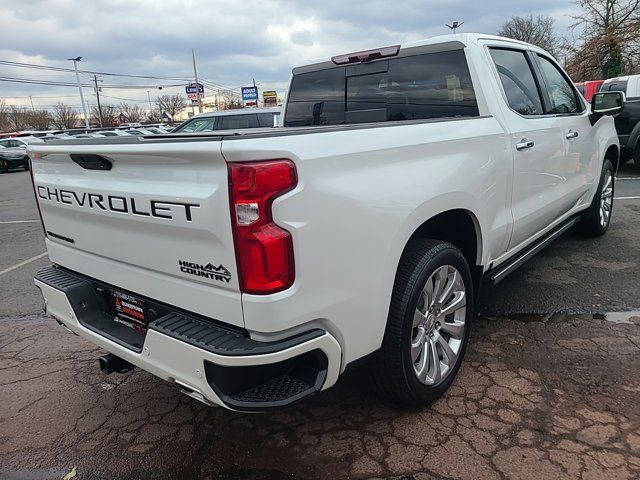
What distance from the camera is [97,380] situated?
3.38 meters

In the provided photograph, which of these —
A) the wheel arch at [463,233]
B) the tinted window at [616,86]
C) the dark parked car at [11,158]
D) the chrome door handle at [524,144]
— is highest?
the tinted window at [616,86]

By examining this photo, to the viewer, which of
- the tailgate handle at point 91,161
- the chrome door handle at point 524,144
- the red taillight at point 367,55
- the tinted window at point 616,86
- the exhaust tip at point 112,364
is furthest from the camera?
the tinted window at point 616,86

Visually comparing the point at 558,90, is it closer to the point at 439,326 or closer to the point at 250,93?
the point at 439,326

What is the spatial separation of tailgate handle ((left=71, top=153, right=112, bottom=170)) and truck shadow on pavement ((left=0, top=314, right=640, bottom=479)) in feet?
4.77

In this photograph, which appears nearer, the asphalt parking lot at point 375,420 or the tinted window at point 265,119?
the asphalt parking lot at point 375,420

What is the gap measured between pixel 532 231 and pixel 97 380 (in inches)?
128

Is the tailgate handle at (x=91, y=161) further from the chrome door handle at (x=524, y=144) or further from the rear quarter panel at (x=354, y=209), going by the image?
the chrome door handle at (x=524, y=144)

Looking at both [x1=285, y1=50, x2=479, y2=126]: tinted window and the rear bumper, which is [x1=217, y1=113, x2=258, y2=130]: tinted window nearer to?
[x1=285, y1=50, x2=479, y2=126]: tinted window

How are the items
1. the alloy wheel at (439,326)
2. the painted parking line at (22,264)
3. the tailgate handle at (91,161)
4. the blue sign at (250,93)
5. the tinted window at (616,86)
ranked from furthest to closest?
the blue sign at (250,93)
the tinted window at (616,86)
the painted parking line at (22,264)
the alloy wheel at (439,326)
the tailgate handle at (91,161)

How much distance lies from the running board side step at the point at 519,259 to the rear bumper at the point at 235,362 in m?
1.68

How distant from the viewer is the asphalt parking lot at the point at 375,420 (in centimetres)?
241

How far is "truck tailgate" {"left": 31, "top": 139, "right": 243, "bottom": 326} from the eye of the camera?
193 centimetres

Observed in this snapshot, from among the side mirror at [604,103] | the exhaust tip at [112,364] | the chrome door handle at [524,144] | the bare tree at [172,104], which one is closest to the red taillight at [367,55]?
the chrome door handle at [524,144]

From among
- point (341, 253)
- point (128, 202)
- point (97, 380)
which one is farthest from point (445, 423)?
point (97, 380)
